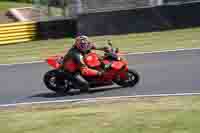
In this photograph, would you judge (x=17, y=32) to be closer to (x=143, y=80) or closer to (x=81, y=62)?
(x=143, y=80)

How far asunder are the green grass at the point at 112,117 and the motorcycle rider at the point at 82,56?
145 cm

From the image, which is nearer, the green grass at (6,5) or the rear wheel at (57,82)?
the rear wheel at (57,82)

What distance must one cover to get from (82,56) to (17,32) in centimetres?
1412

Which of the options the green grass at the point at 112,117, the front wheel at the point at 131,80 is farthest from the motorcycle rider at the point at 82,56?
the green grass at the point at 112,117

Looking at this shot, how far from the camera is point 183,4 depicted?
24.8 m

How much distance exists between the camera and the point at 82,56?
1351 cm

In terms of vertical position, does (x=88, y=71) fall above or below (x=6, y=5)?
above

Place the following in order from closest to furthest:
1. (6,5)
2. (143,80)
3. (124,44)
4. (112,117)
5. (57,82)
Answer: (112,117) < (57,82) < (143,80) < (124,44) < (6,5)

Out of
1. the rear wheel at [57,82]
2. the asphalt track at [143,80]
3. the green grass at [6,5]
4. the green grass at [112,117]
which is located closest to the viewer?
the green grass at [112,117]

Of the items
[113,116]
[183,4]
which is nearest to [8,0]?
[183,4]

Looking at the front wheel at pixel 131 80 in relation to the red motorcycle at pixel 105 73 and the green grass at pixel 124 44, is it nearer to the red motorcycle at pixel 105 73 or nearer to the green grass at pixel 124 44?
Result: the red motorcycle at pixel 105 73

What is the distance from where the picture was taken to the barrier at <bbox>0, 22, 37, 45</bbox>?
2688 centimetres

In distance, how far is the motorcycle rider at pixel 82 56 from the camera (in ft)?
43.9

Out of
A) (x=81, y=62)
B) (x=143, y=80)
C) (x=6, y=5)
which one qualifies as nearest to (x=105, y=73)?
(x=81, y=62)
